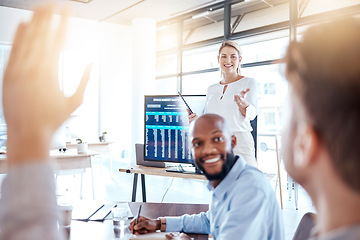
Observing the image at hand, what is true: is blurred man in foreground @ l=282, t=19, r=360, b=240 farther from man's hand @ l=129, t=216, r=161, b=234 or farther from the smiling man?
man's hand @ l=129, t=216, r=161, b=234

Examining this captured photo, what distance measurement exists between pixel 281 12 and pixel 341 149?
5514mm

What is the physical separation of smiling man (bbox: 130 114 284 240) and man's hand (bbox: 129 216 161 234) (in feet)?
0.44

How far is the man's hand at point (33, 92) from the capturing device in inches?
14.1

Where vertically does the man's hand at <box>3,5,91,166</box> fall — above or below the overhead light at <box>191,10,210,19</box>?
below

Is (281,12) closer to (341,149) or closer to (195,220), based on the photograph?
(195,220)

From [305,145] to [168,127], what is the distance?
213cm

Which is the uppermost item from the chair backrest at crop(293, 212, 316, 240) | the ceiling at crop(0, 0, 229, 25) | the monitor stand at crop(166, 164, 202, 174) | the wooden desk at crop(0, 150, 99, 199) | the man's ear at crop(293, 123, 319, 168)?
the ceiling at crop(0, 0, 229, 25)

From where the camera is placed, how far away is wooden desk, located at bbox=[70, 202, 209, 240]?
51.1 inches

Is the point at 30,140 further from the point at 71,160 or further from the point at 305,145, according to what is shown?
the point at 71,160

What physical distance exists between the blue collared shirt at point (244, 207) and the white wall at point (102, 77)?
657 centimetres

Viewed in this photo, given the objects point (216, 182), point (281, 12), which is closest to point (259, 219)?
point (216, 182)

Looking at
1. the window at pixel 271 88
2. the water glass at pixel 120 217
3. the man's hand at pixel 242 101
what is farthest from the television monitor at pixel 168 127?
the window at pixel 271 88

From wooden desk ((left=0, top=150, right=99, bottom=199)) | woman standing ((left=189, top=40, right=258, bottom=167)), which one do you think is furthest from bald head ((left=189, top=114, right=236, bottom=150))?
wooden desk ((left=0, top=150, right=99, bottom=199))

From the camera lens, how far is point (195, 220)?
1.43 meters
